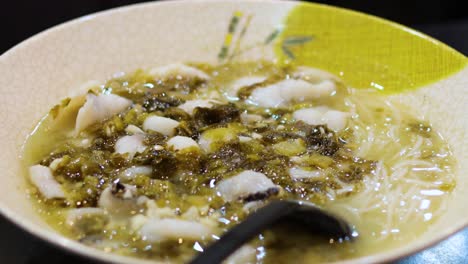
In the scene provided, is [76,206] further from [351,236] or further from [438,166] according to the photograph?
[438,166]

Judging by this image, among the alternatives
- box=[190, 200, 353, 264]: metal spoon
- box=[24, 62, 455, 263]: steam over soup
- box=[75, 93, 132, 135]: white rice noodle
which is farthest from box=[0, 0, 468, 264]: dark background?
box=[75, 93, 132, 135]: white rice noodle

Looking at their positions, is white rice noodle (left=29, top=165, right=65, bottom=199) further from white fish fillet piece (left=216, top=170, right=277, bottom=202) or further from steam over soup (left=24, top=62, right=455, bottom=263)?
white fish fillet piece (left=216, top=170, right=277, bottom=202)

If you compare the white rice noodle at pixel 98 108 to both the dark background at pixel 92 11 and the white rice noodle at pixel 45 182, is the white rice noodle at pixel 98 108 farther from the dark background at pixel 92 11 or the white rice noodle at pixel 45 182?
the dark background at pixel 92 11

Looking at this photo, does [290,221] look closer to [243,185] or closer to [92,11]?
[243,185]

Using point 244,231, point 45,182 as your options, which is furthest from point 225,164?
point 45,182

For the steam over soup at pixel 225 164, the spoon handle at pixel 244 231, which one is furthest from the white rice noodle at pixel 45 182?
the spoon handle at pixel 244 231

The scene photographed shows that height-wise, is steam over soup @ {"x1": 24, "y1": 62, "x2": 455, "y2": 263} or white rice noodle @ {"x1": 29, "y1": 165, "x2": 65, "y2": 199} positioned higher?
white rice noodle @ {"x1": 29, "y1": 165, "x2": 65, "y2": 199}

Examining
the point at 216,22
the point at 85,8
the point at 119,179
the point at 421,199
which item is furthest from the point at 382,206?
the point at 85,8
